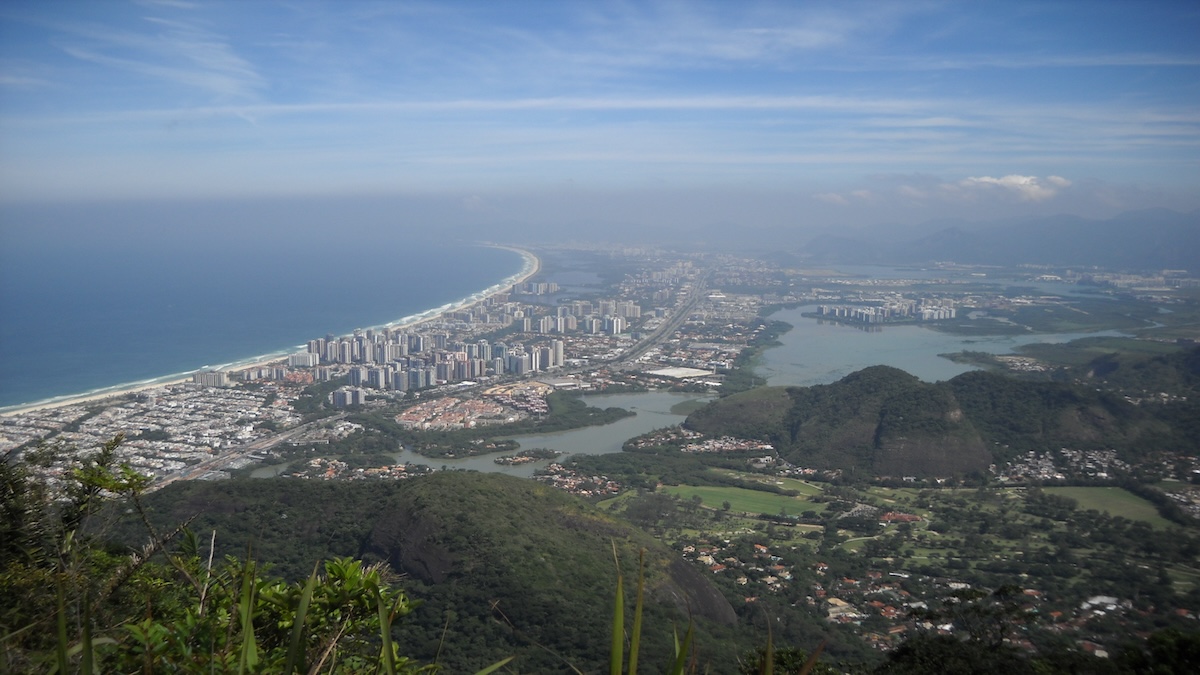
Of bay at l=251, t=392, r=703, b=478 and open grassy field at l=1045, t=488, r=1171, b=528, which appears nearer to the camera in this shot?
open grassy field at l=1045, t=488, r=1171, b=528

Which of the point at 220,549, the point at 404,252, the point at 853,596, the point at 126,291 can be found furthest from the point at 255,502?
the point at 404,252

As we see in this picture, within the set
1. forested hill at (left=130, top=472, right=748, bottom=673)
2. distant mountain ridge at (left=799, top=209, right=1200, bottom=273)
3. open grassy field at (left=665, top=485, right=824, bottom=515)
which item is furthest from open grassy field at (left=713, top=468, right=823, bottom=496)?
distant mountain ridge at (left=799, top=209, right=1200, bottom=273)

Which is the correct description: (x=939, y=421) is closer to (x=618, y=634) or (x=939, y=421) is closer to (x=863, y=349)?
(x=863, y=349)

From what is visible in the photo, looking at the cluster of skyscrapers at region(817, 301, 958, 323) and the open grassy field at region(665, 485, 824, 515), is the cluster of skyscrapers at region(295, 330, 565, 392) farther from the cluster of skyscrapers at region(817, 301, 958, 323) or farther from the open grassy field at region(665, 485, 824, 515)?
the cluster of skyscrapers at region(817, 301, 958, 323)

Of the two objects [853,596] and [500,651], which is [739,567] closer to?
[853,596]

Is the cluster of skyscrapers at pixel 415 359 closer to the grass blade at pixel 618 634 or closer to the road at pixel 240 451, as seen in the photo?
the road at pixel 240 451
